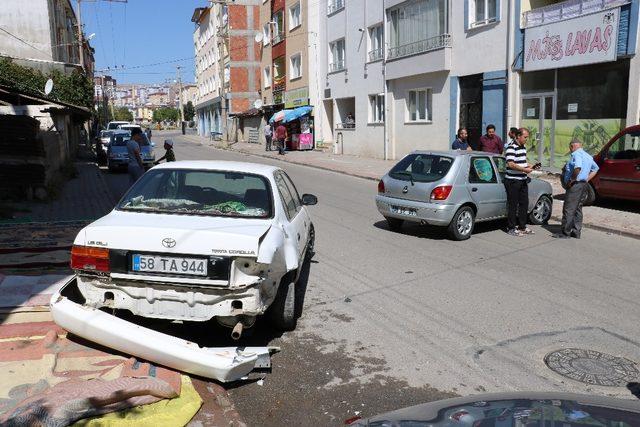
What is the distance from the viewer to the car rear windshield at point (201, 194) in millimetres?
5320

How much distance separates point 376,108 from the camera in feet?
91.2

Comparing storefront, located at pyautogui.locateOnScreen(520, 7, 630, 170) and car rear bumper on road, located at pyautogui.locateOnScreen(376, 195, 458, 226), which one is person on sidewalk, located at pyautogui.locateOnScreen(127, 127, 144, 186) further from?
storefront, located at pyautogui.locateOnScreen(520, 7, 630, 170)

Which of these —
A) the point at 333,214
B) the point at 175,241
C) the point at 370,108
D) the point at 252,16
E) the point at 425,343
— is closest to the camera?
the point at 175,241

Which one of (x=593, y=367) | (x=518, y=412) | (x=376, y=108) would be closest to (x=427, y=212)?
(x=593, y=367)

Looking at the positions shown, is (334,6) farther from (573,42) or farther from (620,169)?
(620,169)

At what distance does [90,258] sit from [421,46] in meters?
20.9

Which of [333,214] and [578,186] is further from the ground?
[578,186]

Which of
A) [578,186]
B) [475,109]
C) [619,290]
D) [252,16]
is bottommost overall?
[619,290]

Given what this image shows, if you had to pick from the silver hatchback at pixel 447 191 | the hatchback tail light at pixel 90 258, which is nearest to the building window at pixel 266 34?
the silver hatchback at pixel 447 191

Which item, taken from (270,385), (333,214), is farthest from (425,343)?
(333,214)

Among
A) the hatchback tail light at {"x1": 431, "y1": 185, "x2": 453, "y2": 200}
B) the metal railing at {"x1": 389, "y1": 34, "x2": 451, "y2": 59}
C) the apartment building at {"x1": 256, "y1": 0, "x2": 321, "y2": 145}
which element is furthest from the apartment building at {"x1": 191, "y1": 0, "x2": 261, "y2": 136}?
the hatchback tail light at {"x1": 431, "y1": 185, "x2": 453, "y2": 200}

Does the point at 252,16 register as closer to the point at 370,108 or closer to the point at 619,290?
the point at 370,108

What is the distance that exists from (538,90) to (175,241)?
626 inches

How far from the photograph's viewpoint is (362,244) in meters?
9.29
